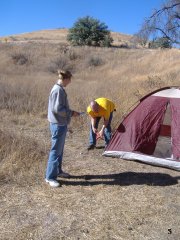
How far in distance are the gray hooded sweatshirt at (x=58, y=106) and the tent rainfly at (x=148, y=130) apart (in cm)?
200

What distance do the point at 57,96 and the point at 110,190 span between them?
1553mm

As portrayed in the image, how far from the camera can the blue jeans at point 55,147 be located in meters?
5.51

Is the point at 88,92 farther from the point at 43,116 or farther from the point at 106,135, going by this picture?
the point at 106,135

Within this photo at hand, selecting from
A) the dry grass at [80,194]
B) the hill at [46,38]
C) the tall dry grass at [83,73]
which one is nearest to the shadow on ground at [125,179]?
the dry grass at [80,194]

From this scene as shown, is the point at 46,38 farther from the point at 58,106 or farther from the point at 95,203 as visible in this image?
the point at 95,203

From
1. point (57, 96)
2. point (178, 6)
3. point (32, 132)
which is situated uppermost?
point (178, 6)

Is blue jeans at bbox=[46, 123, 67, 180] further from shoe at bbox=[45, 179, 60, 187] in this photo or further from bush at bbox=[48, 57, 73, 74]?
bush at bbox=[48, 57, 73, 74]

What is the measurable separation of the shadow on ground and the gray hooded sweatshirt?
1023mm

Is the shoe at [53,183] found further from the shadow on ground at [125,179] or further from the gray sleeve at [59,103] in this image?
the gray sleeve at [59,103]

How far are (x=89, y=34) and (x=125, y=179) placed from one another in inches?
1611

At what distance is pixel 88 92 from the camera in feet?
43.0

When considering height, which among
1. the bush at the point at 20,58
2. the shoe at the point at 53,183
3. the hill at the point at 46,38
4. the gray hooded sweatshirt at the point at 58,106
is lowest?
the shoe at the point at 53,183

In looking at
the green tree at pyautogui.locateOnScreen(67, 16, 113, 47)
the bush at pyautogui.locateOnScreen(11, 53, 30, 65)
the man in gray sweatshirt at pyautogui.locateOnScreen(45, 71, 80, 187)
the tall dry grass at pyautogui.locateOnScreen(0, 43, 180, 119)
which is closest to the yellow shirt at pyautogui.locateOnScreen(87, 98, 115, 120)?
the man in gray sweatshirt at pyautogui.locateOnScreen(45, 71, 80, 187)

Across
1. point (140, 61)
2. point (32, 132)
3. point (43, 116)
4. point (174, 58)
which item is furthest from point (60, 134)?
point (140, 61)
